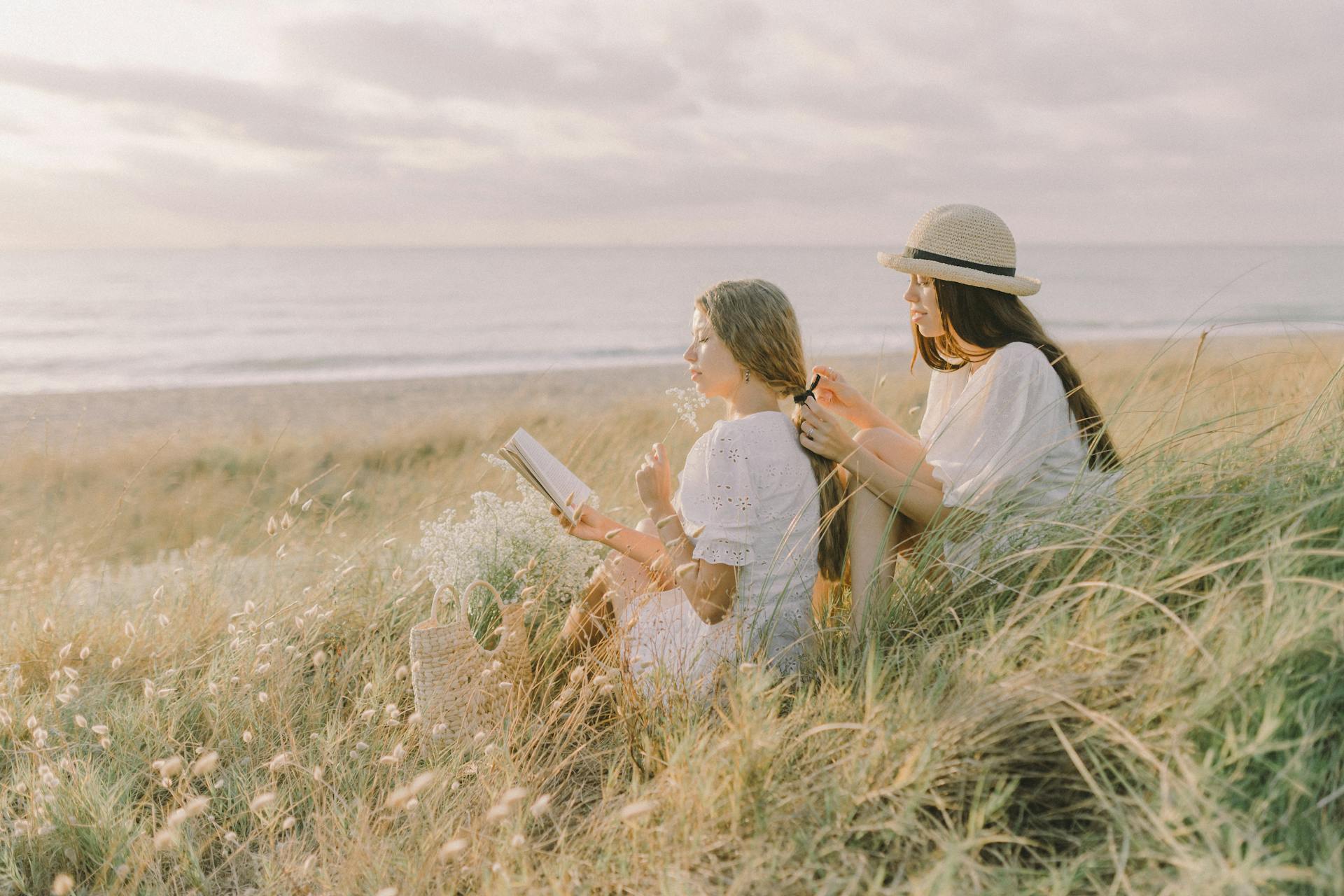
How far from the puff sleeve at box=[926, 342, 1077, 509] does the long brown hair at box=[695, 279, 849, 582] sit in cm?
41

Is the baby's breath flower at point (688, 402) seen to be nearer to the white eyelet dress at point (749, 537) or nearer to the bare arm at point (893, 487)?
the white eyelet dress at point (749, 537)

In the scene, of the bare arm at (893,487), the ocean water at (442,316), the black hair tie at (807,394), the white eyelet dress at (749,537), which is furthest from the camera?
the ocean water at (442,316)

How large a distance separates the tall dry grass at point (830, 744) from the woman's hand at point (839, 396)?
82cm

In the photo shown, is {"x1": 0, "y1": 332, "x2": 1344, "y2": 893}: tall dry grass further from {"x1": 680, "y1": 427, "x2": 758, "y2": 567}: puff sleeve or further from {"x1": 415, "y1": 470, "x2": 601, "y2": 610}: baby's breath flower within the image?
{"x1": 680, "y1": 427, "x2": 758, "y2": 567}: puff sleeve

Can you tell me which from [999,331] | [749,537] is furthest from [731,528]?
[999,331]

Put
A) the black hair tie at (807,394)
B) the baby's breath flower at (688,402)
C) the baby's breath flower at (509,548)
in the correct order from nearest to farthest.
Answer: the black hair tie at (807,394)
the baby's breath flower at (688,402)
the baby's breath flower at (509,548)

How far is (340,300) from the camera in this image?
47656 millimetres

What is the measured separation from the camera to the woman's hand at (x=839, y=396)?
3645mm

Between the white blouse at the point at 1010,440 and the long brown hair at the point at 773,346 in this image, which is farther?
the long brown hair at the point at 773,346

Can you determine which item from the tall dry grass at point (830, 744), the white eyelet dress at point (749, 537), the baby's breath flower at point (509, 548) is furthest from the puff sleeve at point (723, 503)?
the baby's breath flower at point (509, 548)

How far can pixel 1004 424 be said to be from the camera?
3311mm

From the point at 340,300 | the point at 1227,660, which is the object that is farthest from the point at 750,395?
the point at 340,300

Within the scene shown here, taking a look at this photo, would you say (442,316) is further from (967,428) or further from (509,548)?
(967,428)

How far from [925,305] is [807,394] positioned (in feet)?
2.17
